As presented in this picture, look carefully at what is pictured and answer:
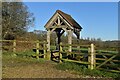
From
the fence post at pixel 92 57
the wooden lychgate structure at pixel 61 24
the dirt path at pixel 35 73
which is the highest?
the wooden lychgate structure at pixel 61 24

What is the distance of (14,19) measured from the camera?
30.1 metres

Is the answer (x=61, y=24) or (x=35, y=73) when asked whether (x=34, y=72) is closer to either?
(x=35, y=73)

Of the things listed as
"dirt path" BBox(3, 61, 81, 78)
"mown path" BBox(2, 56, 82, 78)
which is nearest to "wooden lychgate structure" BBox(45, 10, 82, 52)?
"mown path" BBox(2, 56, 82, 78)

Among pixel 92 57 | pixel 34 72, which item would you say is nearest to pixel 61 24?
pixel 92 57

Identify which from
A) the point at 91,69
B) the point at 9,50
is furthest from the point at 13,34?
the point at 91,69

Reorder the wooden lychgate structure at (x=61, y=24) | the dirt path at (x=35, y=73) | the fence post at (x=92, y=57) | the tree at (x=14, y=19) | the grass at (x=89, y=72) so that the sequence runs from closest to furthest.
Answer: the dirt path at (x=35, y=73) → the grass at (x=89, y=72) → the fence post at (x=92, y=57) → the wooden lychgate structure at (x=61, y=24) → the tree at (x=14, y=19)

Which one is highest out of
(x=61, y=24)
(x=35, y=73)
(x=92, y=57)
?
(x=61, y=24)

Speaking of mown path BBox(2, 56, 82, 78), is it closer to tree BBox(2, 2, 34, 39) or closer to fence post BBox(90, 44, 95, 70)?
→ fence post BBox(90, 44, 95, 70)

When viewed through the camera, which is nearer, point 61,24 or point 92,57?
point 92,57

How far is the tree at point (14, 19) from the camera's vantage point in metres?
28.9

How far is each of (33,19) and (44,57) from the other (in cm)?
1572

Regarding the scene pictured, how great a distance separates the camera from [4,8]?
2927 centimetres

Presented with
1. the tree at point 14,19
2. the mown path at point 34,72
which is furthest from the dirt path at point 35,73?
the tree at point 14,19

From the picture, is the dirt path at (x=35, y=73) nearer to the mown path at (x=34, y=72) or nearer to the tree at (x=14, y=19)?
the mown path at (x=34, y=72)
